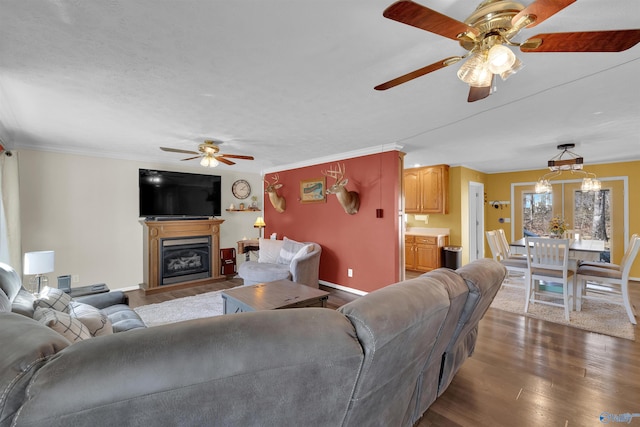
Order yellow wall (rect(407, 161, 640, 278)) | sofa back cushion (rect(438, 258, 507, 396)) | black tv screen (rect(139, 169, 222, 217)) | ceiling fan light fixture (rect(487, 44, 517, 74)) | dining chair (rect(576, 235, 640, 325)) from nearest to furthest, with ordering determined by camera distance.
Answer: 1. ceiling fan light fixture (rect(487, 44, 517, 74))
2. sofa back cushion (rect(438, 258, 507, 396))
3. dining chair (rect(576, 235, 640, 325))
4. black tv screen (rect(139, 169, 222, 217))
5. yellow wall (rect(407, 161, 640, 278))

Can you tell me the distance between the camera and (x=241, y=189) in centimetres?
634

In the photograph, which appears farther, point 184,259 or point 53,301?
point 184,259

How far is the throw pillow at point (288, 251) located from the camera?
4.74m

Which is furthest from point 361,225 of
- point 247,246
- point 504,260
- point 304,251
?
point 247,246

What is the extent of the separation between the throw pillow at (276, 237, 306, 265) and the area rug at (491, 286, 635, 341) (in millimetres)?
3098

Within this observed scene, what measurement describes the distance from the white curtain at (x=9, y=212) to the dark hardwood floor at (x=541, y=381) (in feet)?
15.9

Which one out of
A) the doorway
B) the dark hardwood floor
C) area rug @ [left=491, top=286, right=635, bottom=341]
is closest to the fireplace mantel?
the dark hardwood floor

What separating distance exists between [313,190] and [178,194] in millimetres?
2622

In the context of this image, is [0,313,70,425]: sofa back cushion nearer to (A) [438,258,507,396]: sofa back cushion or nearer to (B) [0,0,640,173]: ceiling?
(B) [0,0,640,173]: ceiling

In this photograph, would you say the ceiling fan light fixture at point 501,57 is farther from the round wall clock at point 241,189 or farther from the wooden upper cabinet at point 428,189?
the round wall clock at point 241,189

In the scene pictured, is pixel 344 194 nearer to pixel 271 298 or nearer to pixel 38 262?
pixel 271 298

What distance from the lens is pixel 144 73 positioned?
1.97 meters

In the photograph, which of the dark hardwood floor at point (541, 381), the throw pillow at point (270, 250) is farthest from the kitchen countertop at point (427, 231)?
the throw pillow at point (270, 250)

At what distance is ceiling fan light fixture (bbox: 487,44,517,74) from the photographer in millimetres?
1257
